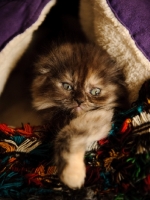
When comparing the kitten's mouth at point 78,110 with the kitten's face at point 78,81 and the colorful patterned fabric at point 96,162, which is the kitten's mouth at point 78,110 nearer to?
the kitten's face at point 78,81

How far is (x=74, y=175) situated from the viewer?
80 cm

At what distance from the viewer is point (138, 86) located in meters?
1.14

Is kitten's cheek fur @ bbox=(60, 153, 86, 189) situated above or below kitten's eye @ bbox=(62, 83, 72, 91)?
below

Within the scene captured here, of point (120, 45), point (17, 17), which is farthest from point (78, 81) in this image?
point (17, 17)

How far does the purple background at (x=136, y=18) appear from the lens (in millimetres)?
1090

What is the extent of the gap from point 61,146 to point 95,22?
24.8 inches

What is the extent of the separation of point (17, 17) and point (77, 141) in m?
0.56

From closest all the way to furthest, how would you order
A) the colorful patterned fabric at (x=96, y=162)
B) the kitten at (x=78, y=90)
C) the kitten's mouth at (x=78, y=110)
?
the colorful patterned fabric at (x=96, y=162)
the kitten at (x=78, y=90)
the kitten's mouth at (x=78, y=110)

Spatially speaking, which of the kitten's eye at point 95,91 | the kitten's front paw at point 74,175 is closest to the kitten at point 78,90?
the kitten's eye at point 95,91

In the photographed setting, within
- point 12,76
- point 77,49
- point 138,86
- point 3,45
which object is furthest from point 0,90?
point 138,86

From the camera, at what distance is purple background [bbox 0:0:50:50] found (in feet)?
3.70

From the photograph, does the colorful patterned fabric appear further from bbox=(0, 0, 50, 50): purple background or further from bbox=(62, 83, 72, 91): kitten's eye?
bbox=(0, 0, 50, 50): purple background

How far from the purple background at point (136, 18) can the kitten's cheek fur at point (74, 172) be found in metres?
0.48

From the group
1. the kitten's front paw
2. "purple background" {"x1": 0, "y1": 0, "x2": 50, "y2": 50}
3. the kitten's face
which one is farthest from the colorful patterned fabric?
"purple background" {"x1": 0, "y1": 0, "x2": 50, "y2": 50}
